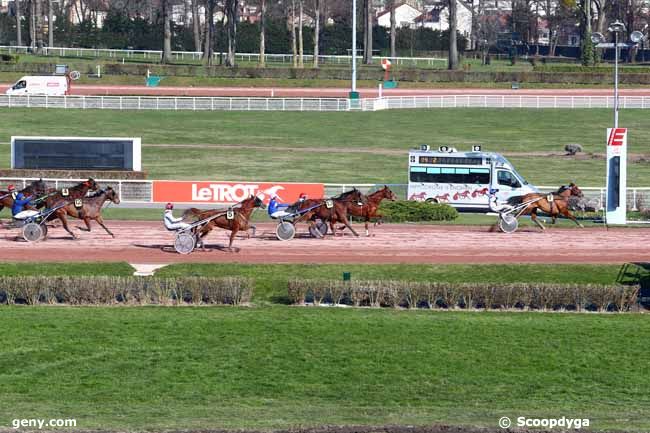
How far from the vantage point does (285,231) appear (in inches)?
1120

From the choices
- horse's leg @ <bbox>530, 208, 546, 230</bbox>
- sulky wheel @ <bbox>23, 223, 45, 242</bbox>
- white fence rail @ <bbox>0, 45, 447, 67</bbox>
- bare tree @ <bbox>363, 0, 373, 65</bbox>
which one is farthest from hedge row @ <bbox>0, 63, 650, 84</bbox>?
sulky wheel @ <bbox>23, 223, 45, 242</bbox>

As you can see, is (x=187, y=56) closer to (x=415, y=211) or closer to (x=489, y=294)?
(x=415, y=211)

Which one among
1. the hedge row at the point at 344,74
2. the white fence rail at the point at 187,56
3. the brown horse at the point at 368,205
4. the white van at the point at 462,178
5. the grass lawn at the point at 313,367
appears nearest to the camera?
the grass lawn at the point at 313,367

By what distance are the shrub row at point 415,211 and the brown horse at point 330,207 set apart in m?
4.06

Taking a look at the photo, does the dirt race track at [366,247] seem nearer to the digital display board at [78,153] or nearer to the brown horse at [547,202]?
the brown horse at [547,202]

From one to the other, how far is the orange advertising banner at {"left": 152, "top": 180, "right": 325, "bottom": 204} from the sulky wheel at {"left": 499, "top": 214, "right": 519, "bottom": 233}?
6.68 metres

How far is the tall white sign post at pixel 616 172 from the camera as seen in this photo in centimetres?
2977

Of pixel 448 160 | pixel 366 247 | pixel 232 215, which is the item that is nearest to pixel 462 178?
pixel 448 160

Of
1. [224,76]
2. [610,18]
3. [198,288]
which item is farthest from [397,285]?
[610,18]

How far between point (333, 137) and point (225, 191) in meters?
19.0

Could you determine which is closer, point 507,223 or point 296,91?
point 507,223

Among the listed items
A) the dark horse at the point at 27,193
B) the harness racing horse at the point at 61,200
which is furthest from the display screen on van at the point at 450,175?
the dark horse at the point at 27,193

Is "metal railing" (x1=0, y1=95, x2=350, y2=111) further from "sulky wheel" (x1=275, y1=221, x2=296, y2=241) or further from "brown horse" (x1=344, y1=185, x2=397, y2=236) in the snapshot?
"sulky wheel" (x1=275, y1=221, x2=296, y2=241)

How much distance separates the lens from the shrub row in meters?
32.2
